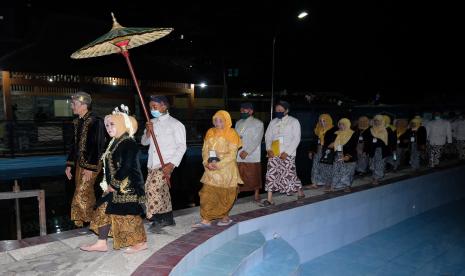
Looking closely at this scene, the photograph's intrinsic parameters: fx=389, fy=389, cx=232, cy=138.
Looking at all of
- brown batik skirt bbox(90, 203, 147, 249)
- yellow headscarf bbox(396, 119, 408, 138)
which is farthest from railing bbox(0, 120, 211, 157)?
yellow headscarf bbox(396, 119, 408, 138)

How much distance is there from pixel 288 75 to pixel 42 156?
75.4 ft

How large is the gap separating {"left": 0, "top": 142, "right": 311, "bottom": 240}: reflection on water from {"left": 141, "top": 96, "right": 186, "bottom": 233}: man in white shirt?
105 inches

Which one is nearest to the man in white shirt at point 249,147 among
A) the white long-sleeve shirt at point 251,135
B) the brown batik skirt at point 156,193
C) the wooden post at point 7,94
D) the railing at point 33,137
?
the white long-sleeve shirt at point 251,135

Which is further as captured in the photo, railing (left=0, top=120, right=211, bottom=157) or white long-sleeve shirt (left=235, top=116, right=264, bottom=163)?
railing (left=0, top=120, right=211, bottom=157)

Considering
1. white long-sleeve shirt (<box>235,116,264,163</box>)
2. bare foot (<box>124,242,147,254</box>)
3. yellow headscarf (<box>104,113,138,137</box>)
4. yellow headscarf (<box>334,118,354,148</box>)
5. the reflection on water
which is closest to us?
yellow headscarf (<box>104,113,138,137</box>)

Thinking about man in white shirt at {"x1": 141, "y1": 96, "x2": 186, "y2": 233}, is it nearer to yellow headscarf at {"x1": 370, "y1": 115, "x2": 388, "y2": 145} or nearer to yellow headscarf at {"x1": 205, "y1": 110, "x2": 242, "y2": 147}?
yellow headscarf at {"x1": 205, "y1": 110, "x2": 242, "y2": 147}

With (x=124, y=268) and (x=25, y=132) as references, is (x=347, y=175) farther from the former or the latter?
(x=25, y=132)

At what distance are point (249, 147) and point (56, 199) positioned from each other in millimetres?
5374

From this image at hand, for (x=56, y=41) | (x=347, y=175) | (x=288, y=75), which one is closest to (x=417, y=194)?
(x=347, y=175)

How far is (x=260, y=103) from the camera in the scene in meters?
24.0

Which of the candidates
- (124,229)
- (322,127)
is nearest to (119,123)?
(124,229)

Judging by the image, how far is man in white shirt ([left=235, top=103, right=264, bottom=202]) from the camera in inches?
262

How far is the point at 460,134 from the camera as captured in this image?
14242 millimetres

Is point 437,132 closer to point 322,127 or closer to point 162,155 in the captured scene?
point 322,127
